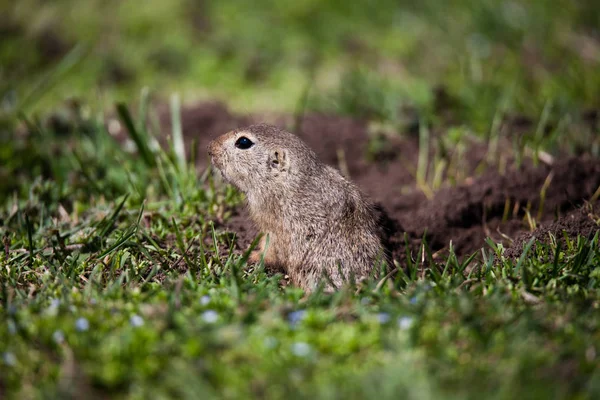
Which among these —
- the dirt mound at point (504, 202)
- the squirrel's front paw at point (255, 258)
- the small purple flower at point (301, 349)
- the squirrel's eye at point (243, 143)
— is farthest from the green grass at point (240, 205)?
the squirrel's eye at point (243, 143)

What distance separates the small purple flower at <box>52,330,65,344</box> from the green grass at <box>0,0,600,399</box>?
0.04 feet

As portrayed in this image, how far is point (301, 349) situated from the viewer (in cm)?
270

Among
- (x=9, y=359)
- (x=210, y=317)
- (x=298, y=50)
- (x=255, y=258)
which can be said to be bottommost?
(x=255, y=258)

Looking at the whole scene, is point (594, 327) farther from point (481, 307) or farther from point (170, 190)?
point (170, 190)

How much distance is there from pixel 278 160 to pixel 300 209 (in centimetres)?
37

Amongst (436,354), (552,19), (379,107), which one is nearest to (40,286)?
(436,354)

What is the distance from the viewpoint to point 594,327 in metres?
2.92

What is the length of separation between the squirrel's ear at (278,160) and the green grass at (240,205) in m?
0.58

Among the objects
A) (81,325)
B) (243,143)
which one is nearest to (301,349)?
(81,325)

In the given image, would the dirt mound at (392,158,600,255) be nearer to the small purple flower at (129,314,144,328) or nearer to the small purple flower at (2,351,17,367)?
the small purple flower at (129,314,144,328)

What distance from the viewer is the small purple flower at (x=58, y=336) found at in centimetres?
280

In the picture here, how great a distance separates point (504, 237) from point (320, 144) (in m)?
1.96

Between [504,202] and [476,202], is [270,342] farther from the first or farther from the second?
[504,202]

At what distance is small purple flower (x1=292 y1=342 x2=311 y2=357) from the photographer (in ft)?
8.82
